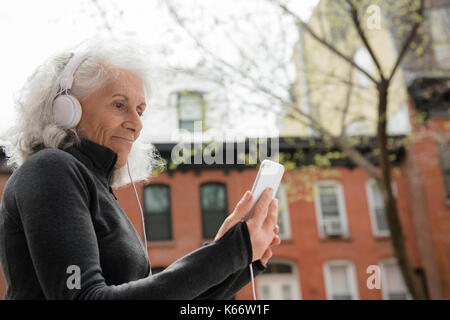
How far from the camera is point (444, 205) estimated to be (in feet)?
47.5

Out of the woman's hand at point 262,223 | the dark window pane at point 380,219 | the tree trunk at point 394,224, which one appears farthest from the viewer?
the dark window pane at point 380,219

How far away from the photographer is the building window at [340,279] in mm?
14508

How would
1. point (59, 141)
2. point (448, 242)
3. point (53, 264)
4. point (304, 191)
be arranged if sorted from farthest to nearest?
point (304, 191)
point (448, 242)
point (59, 141)
point (53, 264)

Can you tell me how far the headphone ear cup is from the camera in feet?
4.10

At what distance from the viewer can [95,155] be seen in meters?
1.27

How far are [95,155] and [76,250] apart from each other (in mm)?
388

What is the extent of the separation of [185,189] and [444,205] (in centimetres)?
768

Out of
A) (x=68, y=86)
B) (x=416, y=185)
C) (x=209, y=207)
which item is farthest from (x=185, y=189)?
(x=68, y=86)

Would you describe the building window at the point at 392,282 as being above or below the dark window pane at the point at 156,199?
below

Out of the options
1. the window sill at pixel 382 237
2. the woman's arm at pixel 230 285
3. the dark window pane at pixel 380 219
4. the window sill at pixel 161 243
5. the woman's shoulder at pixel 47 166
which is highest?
the woman's shoulder at pixel 47 166

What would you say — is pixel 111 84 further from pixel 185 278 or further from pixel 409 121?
pixel 409 121

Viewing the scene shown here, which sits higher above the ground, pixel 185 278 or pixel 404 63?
pixel 404 63

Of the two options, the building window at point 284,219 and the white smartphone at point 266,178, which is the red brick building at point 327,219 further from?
the white smartphone at point 266,178

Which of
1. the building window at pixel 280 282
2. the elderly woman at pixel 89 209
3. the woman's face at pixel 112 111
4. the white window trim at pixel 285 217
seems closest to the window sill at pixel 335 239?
the white window trim at pixel 285 217
